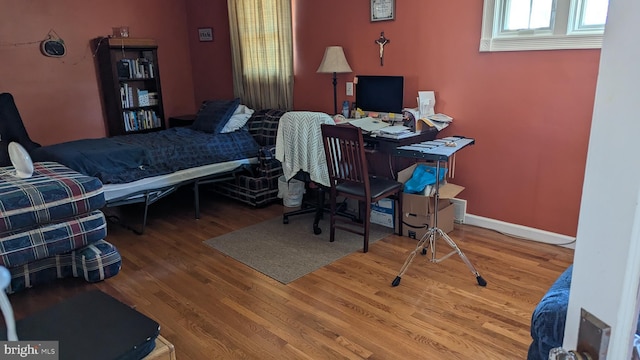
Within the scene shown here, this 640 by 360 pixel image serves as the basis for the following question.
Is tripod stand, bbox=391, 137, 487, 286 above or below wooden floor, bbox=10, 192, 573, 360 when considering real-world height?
above

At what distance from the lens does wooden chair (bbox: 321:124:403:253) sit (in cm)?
297

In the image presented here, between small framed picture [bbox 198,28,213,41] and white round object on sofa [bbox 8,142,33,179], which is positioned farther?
small framed picture [bbox 198,28,213,41]

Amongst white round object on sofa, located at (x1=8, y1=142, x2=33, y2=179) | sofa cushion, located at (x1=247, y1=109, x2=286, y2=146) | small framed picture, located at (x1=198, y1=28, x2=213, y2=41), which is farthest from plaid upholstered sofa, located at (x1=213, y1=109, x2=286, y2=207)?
white round object on sofa, located at (x1=8, y1=142, x2=33, y2=179)

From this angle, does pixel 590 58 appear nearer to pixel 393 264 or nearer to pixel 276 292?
pixel 393 264

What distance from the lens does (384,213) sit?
363 centimetres

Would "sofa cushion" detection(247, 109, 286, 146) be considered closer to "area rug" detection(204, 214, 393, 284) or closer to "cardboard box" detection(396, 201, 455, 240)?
"area rug" detection(204, 214, 393, 284)

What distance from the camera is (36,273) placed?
2701 millimetres

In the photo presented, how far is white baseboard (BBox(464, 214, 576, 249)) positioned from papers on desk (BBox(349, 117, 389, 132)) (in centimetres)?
104

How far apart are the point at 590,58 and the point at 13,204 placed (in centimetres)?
357

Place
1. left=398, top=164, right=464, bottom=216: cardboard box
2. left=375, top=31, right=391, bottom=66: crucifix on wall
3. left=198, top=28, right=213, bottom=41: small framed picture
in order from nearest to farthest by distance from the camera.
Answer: left=398, top=164, right=464, bottom=216: cardboard box → left=375, top=31, right=391, bottom=66: crucifix on wall → left=198, top=28, right=213, bottom=41: small framed picture

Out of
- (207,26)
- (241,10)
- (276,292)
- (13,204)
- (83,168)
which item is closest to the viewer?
(13,204)

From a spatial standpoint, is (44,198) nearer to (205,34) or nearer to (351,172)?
(351,172)

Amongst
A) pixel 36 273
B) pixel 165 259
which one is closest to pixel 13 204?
pixel 36 273

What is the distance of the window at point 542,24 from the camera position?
112 inches
